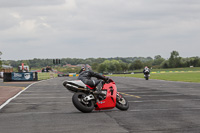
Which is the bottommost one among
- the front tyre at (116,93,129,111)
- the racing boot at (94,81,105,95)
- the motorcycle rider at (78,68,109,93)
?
the front tyre at (116,93,129,111)

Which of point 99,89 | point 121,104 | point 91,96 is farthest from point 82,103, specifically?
point 121,104

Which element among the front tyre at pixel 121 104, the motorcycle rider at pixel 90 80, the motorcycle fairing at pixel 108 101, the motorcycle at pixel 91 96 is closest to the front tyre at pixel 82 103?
the motorcycle at pixel 91 96

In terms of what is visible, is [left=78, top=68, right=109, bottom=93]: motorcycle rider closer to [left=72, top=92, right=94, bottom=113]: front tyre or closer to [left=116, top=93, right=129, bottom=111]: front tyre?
[left=72, top=92, right=94, bottom=113]: front tyre

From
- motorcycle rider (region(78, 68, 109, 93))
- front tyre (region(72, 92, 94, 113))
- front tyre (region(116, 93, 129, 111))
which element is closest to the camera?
front tyre (region(72, 92, 94, 113))

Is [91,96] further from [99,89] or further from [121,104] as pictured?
[121,104]

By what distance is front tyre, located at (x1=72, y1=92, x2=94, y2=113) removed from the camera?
424 inches

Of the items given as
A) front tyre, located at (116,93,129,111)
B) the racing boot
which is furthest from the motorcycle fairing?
front tyre, located at (116,93,129,111)

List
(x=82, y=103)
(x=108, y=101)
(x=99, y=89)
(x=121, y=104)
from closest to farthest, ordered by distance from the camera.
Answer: (x=82, y=103) < (x=108, y=101) < (x=99, y=89) < (x=121, y=104)

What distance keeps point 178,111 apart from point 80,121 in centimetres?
338

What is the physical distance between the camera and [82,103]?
10.9m

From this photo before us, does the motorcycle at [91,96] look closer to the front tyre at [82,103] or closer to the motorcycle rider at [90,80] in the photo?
the front tyre at [82,103]

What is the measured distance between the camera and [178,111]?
1098 cm


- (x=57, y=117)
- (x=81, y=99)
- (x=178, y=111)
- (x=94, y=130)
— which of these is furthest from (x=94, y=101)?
(x=94, y=130)

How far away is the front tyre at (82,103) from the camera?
10.8 meters
